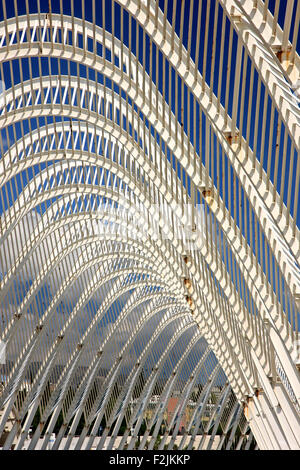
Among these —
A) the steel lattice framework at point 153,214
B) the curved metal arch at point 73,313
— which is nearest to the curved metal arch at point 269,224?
the steel lattice framework at point 153,214

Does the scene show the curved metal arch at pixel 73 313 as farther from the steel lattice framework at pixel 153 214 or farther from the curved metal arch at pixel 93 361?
the curved metal arch at pixel 93 361

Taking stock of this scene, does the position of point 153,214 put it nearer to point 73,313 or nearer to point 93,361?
point 73,313

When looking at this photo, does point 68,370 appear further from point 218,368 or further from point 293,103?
point 293,103

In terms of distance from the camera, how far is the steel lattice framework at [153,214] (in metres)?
15.5

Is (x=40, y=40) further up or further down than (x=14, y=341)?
further up

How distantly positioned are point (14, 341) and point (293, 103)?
3456 cm

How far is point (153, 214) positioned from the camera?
86.7 ft

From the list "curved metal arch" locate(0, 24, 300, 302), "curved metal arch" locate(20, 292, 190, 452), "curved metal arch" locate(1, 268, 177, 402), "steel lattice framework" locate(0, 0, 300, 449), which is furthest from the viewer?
"curved metal arch" locate(20, 292, 190, 452)

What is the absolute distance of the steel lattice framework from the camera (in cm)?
1550

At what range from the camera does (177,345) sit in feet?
198

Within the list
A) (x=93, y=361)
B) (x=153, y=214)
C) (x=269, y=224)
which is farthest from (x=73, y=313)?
(x=269, y=224)

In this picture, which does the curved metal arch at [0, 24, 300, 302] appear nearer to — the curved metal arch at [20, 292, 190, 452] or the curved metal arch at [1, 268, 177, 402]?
the curved metal arch at [1, 268, 177, 402]

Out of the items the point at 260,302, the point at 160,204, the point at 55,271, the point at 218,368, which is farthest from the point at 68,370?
the point at 260,302

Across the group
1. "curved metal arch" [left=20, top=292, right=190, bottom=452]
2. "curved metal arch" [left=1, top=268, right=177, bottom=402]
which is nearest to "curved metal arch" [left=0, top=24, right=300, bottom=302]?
"curved metal arch" [left=1, top=268, right=177, bottom=402]
